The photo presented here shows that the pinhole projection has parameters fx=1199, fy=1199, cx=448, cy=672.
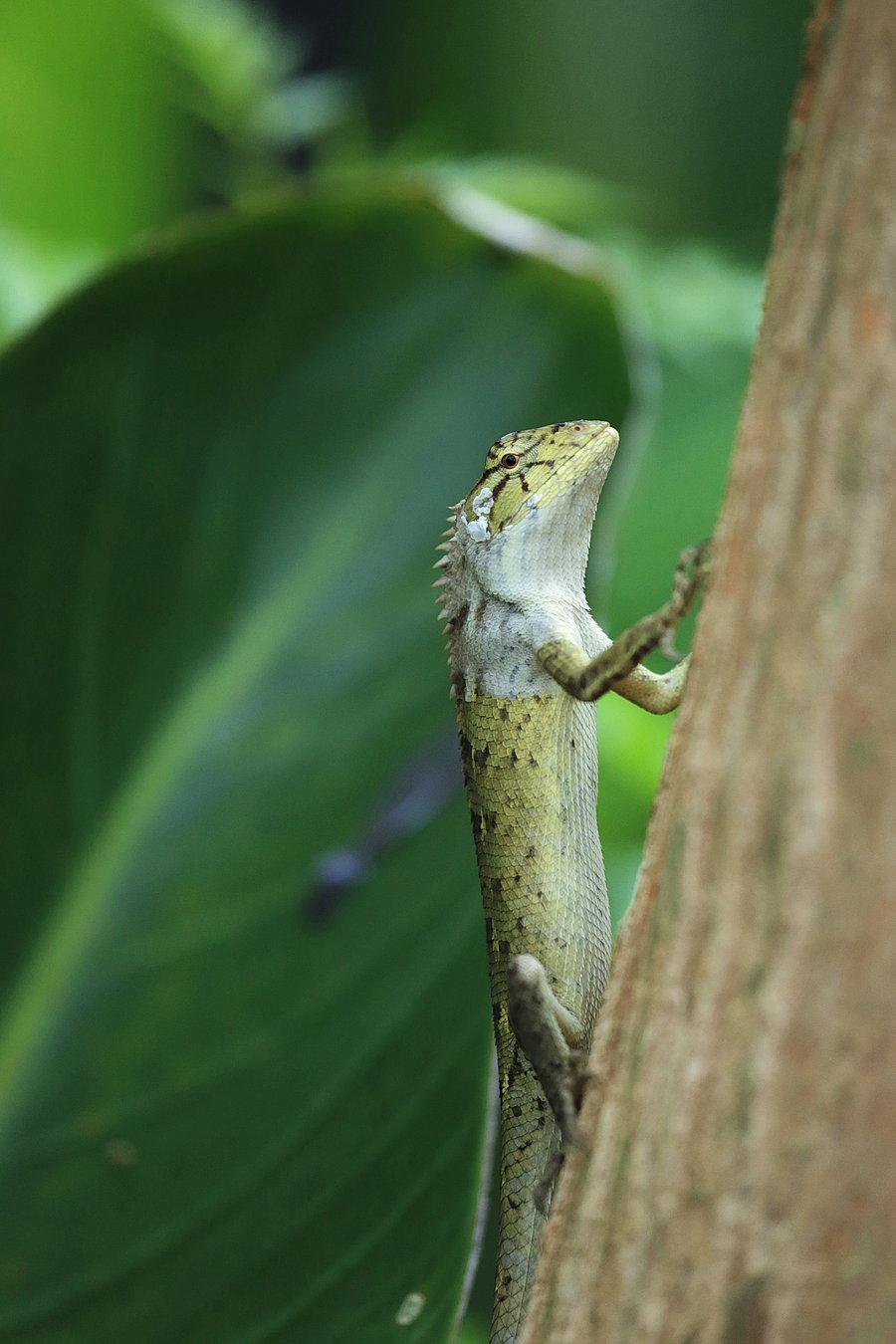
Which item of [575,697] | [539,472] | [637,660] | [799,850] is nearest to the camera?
[799,850]

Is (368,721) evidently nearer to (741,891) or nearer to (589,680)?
(589,680)

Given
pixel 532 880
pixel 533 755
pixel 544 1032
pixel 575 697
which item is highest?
pixel 575 697

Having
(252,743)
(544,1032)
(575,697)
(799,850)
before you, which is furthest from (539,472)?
(799,850)

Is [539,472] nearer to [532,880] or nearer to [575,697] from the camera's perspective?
[575,697]

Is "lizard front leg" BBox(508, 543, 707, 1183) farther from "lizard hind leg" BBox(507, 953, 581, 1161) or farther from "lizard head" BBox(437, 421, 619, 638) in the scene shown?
"lizard head" BBox(437, 421, 619, 638)

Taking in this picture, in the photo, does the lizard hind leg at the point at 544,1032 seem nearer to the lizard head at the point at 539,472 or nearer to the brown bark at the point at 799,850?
the brown bark at the point at 799,850

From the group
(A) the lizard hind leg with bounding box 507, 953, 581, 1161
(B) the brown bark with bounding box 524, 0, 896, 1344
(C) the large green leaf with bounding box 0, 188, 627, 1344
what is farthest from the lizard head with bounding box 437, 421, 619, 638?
(B) the brown bark with bounding box 524, 0, 896, 1344
